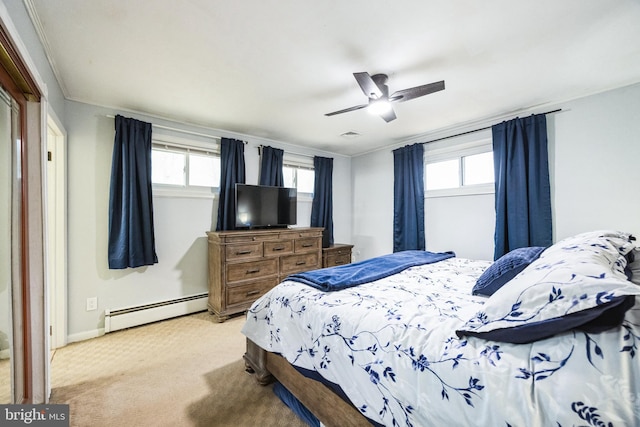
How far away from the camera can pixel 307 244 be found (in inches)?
148

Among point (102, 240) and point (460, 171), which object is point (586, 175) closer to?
point (460, 171)

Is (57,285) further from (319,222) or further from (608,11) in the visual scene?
(608,11)

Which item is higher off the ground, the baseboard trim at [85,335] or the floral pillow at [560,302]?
the floral pillow at [560,302]

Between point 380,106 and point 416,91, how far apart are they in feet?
1.01

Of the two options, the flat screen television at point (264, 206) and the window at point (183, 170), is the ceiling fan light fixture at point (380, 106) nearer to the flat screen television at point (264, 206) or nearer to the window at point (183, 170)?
the flat screen television at point (264, 206)

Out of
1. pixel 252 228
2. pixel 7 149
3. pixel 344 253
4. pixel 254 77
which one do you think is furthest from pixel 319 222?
pixel 7 149

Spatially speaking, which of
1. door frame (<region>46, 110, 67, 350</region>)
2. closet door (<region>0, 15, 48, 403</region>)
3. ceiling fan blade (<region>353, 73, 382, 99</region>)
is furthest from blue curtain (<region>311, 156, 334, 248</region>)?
closet door (<region>0, 15, 48, 403</region>)

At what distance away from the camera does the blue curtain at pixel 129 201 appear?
2715 mm

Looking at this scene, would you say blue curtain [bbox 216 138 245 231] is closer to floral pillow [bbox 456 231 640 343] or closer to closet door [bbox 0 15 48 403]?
closet door [bbox 0 15 48 403]

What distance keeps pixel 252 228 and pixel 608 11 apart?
366 centimetres

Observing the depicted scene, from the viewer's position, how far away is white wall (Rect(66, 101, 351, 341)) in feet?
8.51

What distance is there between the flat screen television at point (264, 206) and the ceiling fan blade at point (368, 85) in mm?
2061

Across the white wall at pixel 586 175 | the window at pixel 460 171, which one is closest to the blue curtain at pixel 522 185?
the white wall at pixel 586 175

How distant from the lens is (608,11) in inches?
59.8
